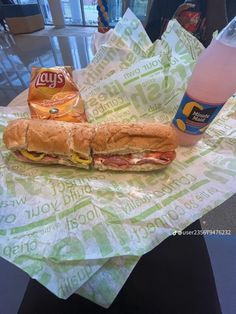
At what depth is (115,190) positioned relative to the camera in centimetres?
52

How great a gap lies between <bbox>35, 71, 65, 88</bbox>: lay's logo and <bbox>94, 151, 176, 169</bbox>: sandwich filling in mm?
340

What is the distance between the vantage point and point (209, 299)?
49 cm

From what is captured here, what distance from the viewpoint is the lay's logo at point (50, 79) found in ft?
2.32

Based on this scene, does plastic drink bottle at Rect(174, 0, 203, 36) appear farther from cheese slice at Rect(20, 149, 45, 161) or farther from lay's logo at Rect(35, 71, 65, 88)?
cheese slice at Rect(20, 149, 45, 161)

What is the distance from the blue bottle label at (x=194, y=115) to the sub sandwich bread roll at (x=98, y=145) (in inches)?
A: 1.8

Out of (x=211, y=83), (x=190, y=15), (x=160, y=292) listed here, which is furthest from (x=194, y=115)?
(x=190, y=15)

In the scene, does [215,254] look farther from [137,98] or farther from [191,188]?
[137,98]

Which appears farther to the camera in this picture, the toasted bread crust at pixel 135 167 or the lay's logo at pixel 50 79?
the lay's logo at pixel 50 79

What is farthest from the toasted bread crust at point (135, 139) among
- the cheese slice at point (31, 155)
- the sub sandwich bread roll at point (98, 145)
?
the cheese slice at point (31, 155)

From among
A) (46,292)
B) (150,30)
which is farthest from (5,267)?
(150,30)

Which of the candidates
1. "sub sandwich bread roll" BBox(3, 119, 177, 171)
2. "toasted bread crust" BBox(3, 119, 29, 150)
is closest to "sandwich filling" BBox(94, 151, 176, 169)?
"sub sandwich bread roll" BBox(3, 119, 177, 171)

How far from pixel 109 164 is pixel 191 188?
236mm

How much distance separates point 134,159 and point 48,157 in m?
0.26

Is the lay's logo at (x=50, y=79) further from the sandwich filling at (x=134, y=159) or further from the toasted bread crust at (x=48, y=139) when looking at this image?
the sandwich filling at (x=134, y=159)
